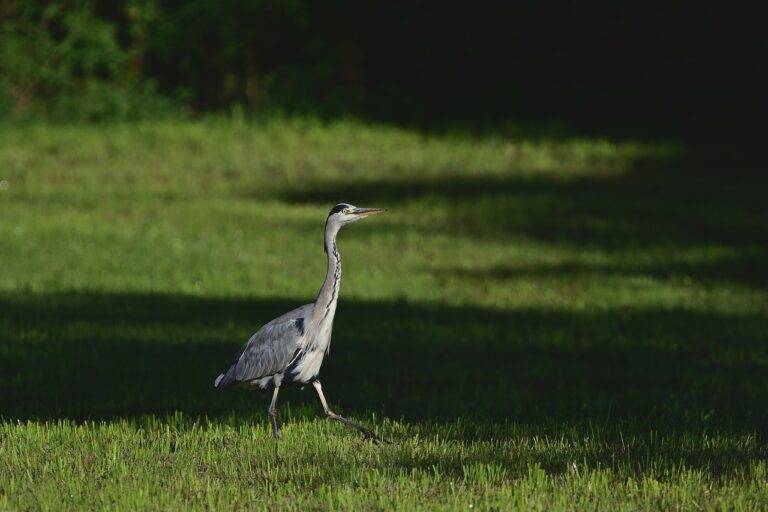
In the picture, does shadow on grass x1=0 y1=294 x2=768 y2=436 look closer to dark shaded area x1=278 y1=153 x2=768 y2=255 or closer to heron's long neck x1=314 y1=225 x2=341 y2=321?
heron's long neck x1=314 y1=225 x2=341 y2=321

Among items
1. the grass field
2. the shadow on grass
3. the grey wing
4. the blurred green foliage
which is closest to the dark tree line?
the blurred green foliage

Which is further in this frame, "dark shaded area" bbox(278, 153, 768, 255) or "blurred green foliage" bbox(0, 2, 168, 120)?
"blurred green foliage" bbox(0, 2, 168, 120)

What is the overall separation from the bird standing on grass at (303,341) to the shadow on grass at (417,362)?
74 cm

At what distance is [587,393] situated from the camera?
10789 mm

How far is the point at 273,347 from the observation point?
28.9 ft

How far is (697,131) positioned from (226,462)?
21108 mm

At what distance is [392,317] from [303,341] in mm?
5457

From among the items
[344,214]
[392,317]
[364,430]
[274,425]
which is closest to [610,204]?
[392,317]

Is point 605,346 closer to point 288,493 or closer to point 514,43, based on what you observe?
point 288,493

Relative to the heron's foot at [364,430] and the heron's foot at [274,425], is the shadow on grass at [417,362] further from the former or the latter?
the heron's foot at [364,430]

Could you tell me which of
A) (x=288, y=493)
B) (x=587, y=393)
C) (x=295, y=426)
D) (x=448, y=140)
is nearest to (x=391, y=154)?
(x=448, y=140)

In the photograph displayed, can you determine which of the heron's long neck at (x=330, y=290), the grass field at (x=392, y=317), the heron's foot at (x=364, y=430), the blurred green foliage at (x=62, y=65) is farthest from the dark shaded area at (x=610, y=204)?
the heron's long neck at (x=330, y=290)

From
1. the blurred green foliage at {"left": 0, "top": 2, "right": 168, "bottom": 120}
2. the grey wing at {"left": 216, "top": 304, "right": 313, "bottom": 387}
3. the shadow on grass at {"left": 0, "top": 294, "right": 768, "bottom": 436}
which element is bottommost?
the shadow on grass at {"left": 0, "top": 294, "right": 768, "bottom": 436}

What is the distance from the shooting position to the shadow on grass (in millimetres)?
10023
